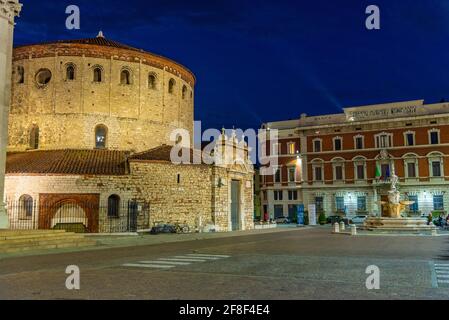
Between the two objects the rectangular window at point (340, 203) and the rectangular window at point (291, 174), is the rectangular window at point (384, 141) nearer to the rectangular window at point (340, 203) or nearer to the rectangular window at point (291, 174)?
the rectangular window at point (340, 203)

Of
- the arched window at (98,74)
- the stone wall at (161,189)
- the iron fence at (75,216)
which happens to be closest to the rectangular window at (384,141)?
the stone wall at (161,189)

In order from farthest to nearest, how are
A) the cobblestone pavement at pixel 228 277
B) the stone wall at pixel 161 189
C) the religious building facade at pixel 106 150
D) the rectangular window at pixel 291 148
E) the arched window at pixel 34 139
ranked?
the rectangular window at pixel 291 148 → the arched window at pixel 34 139 → the religious building facade at pixel 106 150 → the stone wall at pixel 161 189 → the cobblestone pavement at pixel 228 277

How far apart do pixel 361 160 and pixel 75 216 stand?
3764 cm

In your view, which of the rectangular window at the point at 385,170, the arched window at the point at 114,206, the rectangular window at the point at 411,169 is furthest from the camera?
the rectangular window at the point at 385,170

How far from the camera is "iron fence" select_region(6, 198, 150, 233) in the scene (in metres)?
27.9

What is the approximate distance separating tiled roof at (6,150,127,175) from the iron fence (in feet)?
6.46

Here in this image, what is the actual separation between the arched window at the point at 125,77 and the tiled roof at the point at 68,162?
A: 227 inches

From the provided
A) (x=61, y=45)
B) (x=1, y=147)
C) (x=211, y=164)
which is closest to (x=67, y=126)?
(x=61, y=45)

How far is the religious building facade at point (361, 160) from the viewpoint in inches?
2021

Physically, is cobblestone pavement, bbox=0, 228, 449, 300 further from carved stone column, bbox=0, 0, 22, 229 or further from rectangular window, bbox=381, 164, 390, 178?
rectangular window, bbox=381, 164, 390, 178

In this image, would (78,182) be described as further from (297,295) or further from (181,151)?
(297,295)

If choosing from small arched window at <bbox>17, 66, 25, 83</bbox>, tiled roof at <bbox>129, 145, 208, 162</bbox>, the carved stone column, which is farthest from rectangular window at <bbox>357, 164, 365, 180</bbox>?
the carved stone column

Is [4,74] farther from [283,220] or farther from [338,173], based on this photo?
[338,173]
